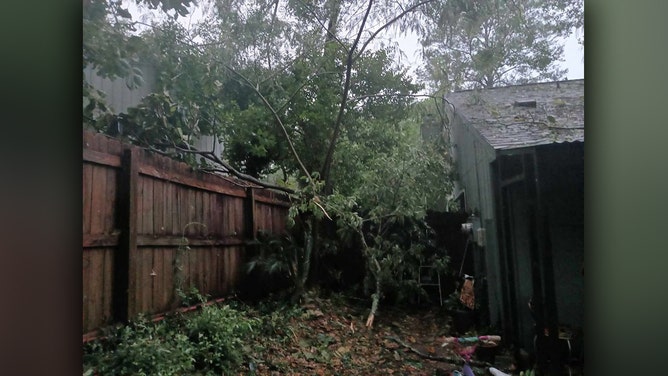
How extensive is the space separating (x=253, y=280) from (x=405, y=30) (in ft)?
3.67

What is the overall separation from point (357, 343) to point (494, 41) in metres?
1.27

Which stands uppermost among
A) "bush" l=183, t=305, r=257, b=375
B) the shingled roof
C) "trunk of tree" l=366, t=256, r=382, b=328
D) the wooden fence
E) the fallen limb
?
the shingled roof

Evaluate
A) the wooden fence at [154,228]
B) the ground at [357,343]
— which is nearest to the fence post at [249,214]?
the wooden fence at [154,228]

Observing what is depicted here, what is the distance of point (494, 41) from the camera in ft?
5.93

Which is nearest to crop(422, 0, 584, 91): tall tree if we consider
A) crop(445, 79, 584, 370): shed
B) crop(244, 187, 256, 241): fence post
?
crop(445, 79, 584, 370): shed

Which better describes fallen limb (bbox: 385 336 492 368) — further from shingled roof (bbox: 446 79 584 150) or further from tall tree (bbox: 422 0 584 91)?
tall tree (bbox: 422 0 584 91)

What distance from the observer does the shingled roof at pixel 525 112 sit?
1.76 m

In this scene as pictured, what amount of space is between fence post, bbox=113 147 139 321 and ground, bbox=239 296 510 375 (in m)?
0.49

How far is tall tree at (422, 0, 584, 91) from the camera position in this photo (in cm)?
177

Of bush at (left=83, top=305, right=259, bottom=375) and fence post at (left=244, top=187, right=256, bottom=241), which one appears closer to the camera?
bush at (left=83, top=305, right=259, bottom=375)
